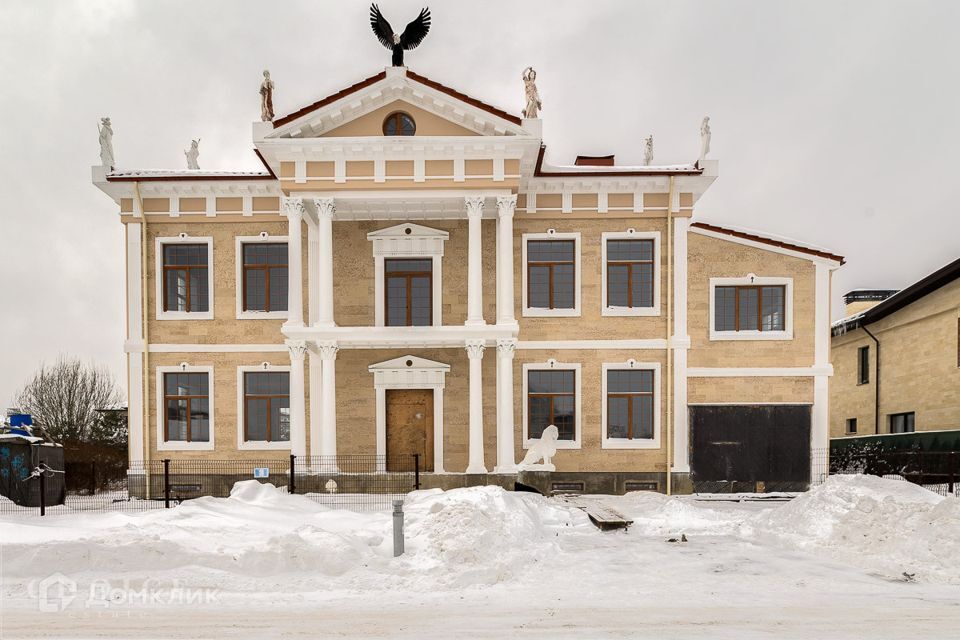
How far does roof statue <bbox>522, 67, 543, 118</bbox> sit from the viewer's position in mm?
17141

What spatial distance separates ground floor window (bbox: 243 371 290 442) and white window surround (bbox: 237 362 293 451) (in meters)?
0.09

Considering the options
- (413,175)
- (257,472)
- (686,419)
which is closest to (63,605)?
(257,472)

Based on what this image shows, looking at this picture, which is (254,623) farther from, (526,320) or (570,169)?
(570,169)

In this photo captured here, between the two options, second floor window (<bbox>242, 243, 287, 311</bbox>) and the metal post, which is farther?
second floor window (<bbox>242, 243, 287, 311</bbox>)

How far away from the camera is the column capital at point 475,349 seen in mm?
17141

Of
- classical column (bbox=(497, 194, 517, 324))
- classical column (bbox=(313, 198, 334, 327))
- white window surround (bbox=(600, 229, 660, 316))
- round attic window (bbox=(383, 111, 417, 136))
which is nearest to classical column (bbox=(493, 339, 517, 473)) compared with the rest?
classical column (bbox=(497, 194, 517, 324))

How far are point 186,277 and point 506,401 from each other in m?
11.8

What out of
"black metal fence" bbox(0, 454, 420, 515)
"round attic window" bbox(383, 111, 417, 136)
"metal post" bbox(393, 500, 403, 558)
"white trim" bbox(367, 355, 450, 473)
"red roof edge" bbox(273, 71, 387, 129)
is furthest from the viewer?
"white trim" bbox(367, 355, 450, 473)

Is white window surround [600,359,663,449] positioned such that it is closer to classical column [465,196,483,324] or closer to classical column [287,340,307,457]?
classical column [465,196,483,324]

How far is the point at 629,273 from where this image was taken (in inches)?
757

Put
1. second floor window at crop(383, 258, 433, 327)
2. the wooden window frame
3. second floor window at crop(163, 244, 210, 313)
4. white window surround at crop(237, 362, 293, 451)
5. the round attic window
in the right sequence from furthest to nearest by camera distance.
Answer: second floor window at crop(163, 244, 210, 313), the wooden window frame, second floor window at crop(383, 258, 433, 327), white window surround at crop(237, 362, 293, 451), the round attic window

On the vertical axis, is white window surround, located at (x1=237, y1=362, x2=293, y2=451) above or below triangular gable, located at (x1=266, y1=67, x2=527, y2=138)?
below

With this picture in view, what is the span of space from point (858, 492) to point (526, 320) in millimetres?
10183

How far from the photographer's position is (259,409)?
19.3m
